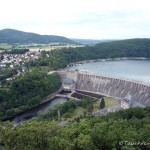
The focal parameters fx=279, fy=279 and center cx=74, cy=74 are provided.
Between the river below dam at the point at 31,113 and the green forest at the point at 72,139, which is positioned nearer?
the green forest at the point at 72,139

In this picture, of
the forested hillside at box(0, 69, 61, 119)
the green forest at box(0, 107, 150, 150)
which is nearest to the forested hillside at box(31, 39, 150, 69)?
the forested hillside at box(0, 69, 61, 119)

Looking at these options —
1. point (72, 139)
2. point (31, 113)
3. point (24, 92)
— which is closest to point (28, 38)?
point (24, 92)

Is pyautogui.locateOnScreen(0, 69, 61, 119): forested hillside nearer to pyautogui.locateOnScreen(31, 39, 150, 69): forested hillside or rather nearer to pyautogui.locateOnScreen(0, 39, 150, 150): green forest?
pyautogui.locateOnScreen(0, 39, 150, 150): green forest

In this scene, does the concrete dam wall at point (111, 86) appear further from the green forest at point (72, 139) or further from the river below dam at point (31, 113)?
the green forest at point (72, 139)

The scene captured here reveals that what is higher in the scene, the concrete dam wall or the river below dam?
the concrete dam wall

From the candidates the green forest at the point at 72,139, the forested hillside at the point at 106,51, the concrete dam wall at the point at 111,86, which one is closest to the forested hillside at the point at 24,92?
the concrete dam wall at the point at 111,86

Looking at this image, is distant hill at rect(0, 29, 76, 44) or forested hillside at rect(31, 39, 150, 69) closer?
forested hillside at rect(31, 39, 150, 69)

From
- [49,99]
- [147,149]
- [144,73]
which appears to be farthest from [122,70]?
[147,149]
